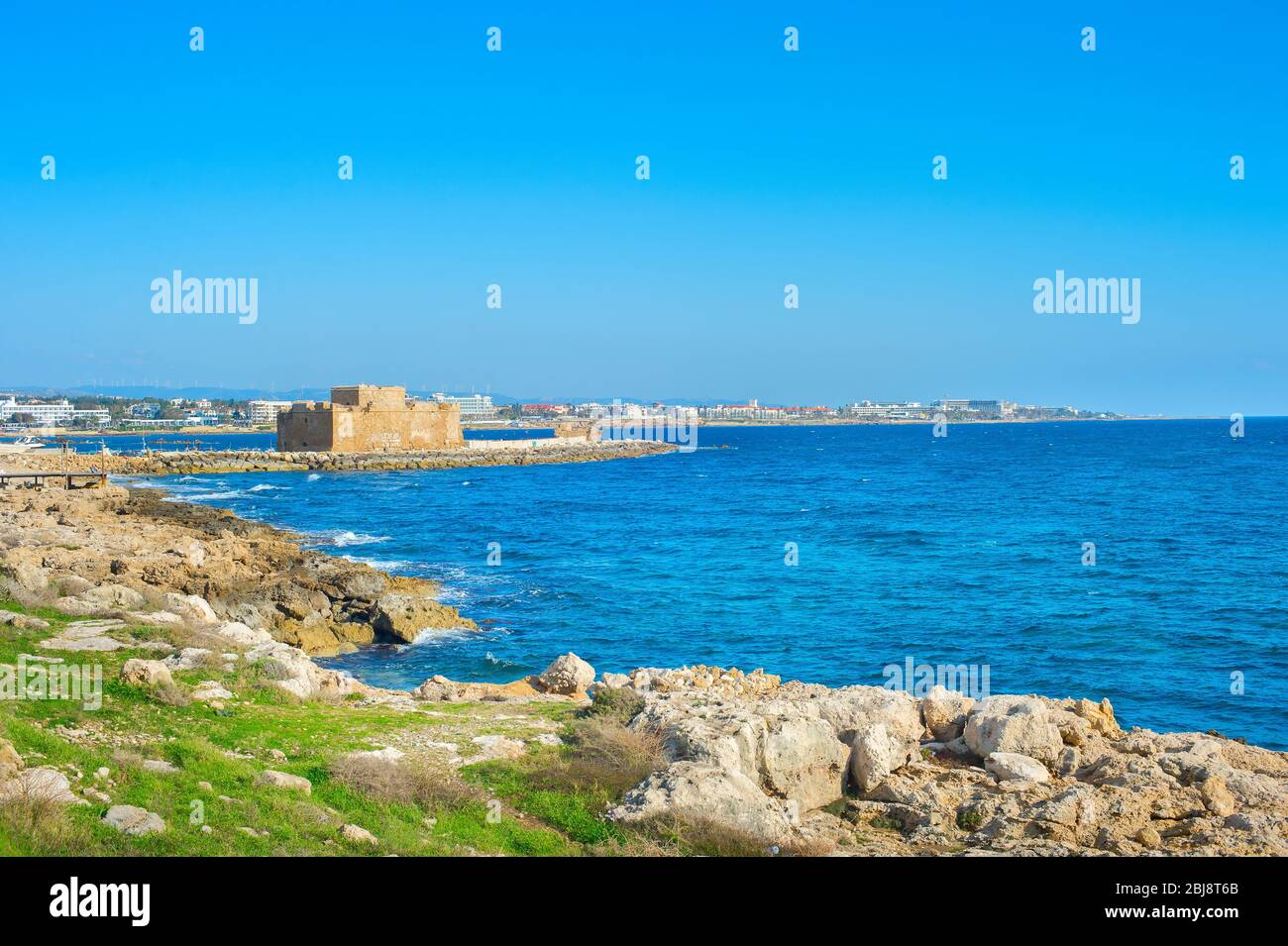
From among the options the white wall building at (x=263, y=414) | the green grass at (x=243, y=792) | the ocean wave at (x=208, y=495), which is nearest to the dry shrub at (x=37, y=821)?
the green grass at (x=243, y=792)

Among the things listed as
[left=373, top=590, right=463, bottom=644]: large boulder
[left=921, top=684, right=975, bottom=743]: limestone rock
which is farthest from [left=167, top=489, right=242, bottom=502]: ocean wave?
[left=921, top=684, right=975, bottom=743]: limestone rock

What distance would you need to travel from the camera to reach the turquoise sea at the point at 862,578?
58.9 ft

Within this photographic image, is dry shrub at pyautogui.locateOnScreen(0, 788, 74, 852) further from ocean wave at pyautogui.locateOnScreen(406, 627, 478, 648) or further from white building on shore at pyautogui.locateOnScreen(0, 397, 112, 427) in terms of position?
white building on shore at pyautogui.locateOnScreen(0, 397, 112, 427)

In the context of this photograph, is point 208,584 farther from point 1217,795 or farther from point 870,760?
point 1217,795

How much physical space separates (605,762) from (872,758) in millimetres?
2683

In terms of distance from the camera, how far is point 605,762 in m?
8.63

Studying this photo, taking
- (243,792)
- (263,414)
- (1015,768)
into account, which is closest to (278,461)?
(243,792)

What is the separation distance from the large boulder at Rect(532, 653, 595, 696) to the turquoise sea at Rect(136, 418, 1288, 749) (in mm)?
2916

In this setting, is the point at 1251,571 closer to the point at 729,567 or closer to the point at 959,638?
the point at 959,638

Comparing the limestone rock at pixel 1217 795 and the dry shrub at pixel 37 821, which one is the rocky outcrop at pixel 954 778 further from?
the dry shrub at pixel 37 821

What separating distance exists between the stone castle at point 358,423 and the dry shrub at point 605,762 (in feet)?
251
